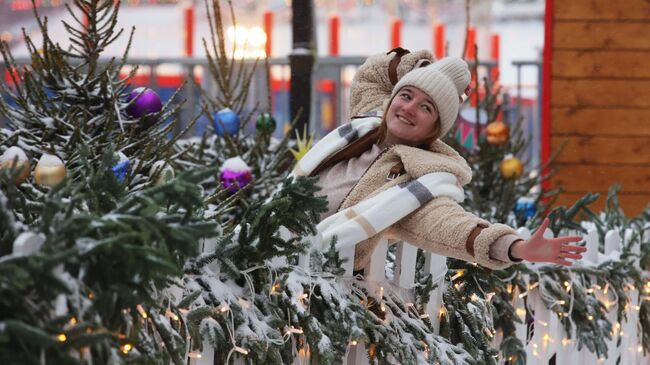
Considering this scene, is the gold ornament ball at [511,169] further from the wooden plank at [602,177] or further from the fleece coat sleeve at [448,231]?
the fleece coat sleeve at [448,231]

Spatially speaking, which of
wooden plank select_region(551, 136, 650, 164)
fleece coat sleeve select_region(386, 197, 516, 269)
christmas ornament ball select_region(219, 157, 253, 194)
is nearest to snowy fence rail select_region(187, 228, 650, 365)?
fleece coat sleeve select_region(386, 197, 516, 269)

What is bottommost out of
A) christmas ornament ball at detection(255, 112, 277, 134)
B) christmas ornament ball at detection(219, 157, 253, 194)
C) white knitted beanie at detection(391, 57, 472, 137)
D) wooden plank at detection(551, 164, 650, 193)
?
wooden plank at detection(551, 164, 650, 193)

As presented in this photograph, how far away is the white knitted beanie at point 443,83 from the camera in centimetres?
380

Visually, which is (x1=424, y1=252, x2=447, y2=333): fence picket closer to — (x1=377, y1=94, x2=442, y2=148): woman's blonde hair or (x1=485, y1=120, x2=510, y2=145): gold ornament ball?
(x1=377, y1=94, x2=442, y2=148): woman's blonde hair

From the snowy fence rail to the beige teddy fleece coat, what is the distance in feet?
0.31

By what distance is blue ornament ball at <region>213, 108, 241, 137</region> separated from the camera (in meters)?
5.69

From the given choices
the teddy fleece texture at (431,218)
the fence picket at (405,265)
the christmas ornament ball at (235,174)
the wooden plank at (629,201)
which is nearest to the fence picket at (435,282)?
the fence picket at (405,265)

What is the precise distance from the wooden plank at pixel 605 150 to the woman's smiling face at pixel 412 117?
16.6ft

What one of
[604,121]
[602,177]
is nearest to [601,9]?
[604,121]

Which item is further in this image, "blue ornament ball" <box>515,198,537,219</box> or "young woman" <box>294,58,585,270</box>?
"blue ornament ball" <box>515,198,537,219</box>

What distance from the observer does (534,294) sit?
4.69m

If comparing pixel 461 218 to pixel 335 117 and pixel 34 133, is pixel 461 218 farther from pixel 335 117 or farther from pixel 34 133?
pixel 335 117

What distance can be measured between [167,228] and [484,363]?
1.90 m

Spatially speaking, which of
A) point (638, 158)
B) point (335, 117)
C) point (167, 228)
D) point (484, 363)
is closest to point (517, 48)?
point (335, 117)
